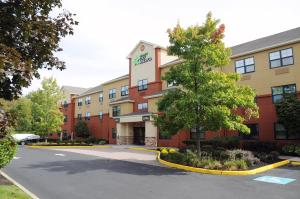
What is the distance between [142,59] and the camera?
37.6 meters

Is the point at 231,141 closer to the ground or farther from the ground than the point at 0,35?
closer to the ground

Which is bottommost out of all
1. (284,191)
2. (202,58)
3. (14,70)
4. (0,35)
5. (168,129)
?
(284,191)

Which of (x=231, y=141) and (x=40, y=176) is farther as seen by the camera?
(x=231, y=141)

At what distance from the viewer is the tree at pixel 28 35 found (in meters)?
6.78

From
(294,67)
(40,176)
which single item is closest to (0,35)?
(40,176)

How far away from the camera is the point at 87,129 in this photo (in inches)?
1864

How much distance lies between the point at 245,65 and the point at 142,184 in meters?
18.7

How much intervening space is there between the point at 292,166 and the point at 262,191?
24.7 ft

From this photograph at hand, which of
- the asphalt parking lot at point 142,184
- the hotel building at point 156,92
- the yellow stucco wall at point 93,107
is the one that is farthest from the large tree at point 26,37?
the yellow stucco wall at point 93,107

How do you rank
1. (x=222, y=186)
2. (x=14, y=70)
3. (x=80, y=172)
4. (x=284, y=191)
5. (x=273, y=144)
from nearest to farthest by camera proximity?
(x=14, y=70), (x=284, y=191), (x=222, y=186), (x=80, y=172), (x=273, y=144)

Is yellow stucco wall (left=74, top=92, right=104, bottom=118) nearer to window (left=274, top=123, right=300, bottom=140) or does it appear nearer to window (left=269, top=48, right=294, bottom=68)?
window (left=269, top=48, right=294, bottom=68)

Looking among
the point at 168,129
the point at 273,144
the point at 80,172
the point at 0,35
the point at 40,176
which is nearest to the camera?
the point at 0,35

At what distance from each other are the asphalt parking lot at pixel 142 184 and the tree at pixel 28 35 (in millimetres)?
4550

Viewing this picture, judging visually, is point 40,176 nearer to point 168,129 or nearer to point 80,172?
point 80,172
